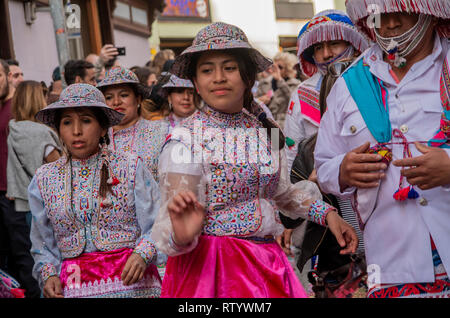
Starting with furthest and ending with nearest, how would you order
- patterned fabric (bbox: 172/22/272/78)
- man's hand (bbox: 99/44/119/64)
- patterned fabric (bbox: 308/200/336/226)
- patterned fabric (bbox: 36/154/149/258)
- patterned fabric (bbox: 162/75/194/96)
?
man's hand (bbox: 99/44/119/64), patterned fabric (bbox: 162/75/194/96), patterned fabric (bbox: 36/154/149/258), patterned fabric (bbox: 308/200/336/226), patterned fabric (bbox: 172/22/272/78)

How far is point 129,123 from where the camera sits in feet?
18.5

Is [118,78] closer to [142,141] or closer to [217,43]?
[142,141]

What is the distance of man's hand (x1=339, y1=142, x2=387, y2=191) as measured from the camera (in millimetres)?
2709

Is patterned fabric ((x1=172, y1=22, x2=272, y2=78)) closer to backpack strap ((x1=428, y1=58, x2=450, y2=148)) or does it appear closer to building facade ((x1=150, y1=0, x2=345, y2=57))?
backpack strap ((x1=428, y1=58, x2=450, y2=148))

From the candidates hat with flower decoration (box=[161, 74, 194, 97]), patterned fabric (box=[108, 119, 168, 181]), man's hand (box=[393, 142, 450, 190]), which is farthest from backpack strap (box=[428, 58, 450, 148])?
hat with flower decoration (box=[161, 74, 194, 97])

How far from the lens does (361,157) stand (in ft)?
8.89

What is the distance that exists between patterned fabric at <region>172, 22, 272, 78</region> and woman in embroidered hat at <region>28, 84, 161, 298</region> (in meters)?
0.89

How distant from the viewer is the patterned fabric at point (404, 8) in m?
2.75

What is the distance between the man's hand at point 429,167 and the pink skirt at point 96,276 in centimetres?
178

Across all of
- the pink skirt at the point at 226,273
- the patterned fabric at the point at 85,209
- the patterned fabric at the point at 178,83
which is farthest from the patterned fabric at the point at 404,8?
the patterned fabric at the point at 178,83

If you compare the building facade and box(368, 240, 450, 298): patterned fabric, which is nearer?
box(368, 240, 450, 298): patterned fabric

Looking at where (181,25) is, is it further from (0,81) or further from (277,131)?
(277,131)

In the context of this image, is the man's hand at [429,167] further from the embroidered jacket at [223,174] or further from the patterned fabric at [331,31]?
the patterned fabric at [331,31]
